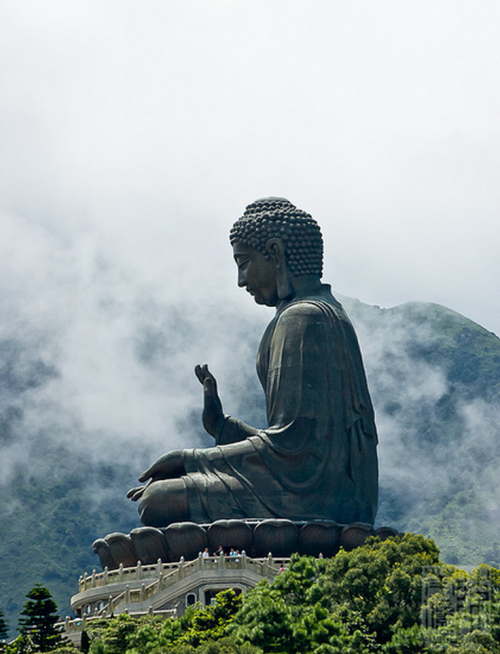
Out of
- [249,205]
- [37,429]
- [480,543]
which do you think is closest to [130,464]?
[37,429]

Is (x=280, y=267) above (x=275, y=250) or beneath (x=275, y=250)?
beneath

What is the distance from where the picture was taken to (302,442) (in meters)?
24.8

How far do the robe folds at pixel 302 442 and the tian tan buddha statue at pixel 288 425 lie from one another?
16 millimetres

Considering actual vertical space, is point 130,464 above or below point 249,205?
above

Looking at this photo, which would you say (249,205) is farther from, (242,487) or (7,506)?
(7,506)

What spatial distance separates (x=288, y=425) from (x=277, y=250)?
3.19 meters

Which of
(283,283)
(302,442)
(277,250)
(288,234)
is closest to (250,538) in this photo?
(302,442)

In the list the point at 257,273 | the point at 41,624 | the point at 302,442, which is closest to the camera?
the point at 41,624

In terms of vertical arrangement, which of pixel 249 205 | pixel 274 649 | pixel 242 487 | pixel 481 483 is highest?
pixel 481 483

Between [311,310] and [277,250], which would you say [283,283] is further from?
[311,310]

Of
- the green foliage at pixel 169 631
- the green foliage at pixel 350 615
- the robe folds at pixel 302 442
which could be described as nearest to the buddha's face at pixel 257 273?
the robe folds at pixel 302 442

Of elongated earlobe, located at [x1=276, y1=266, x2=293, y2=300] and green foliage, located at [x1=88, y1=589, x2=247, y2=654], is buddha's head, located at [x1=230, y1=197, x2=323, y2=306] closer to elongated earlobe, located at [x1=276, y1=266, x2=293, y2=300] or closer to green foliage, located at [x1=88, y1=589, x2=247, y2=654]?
elongated earlobe, located at [x1=276, y1=266, x2=293, y2=300]

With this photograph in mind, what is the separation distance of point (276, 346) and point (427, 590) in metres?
8.67

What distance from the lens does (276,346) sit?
84.3ft
